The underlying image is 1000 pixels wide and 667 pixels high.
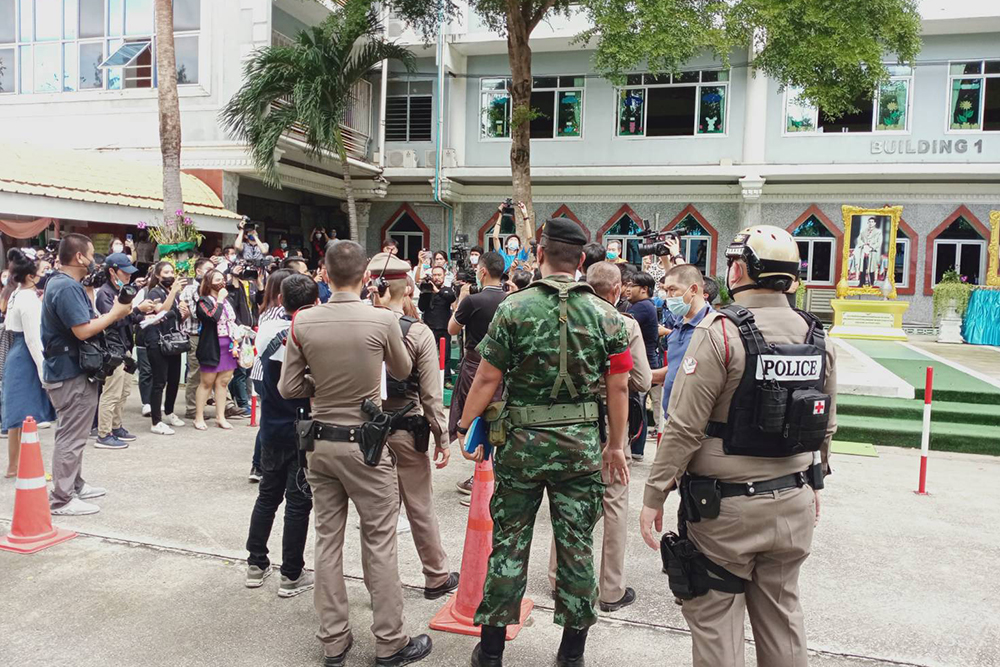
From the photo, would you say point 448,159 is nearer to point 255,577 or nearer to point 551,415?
point 255,577

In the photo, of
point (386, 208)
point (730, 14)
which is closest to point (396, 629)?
point (730, 14)

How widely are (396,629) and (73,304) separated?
11.5 feet

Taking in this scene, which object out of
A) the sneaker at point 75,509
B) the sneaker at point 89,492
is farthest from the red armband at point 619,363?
the sneaker at point 89,492

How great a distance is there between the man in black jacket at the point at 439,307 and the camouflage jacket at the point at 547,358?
6741 millimetres

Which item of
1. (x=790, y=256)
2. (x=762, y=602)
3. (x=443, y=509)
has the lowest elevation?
(x=443, y=509)

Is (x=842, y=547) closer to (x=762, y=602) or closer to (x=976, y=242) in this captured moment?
(x=762, y=602)

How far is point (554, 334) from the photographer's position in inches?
127

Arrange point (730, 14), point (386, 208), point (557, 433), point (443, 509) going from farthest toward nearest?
point (386, 208) → point (730, 14) → point (443, 509) → point (557, 433)

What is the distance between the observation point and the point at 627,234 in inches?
816

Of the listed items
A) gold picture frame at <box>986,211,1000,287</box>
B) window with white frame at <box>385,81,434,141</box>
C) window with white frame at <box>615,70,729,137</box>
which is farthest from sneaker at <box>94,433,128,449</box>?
gold picture frame at <box>986,211,1000,287</box>

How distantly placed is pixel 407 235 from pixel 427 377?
18951mm

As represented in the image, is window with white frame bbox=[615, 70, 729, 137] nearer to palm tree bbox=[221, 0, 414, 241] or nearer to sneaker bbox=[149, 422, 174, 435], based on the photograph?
palm tree bbox=[221, 0, 414, 241]

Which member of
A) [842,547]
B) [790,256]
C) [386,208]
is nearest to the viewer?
[790,256]

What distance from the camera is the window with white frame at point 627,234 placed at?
20.7 meters
